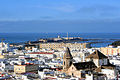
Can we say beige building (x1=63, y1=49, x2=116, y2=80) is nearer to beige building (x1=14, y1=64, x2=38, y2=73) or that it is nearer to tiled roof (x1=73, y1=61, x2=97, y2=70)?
tiled roof (x1=73, y1=61, x2=97, y2=70)

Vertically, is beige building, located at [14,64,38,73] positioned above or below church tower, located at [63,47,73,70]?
below

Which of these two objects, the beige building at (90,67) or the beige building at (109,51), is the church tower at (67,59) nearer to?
the beige building at (90,67)

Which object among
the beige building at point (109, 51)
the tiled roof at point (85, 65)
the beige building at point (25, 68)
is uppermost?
the beige building at point (109, 51)

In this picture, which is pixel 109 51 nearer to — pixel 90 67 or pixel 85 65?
pixel 90 67

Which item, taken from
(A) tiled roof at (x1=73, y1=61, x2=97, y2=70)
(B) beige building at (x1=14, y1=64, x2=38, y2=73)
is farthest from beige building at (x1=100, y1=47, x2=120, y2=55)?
(A) tiled roof at (x1=73, y1=61, x2=97, y2=70)

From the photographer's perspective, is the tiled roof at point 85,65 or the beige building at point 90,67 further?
the tiled roof at point 85,65

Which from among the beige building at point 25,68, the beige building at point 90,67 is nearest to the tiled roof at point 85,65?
the beige building at point 90,67

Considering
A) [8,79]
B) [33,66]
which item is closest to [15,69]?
[33,66]

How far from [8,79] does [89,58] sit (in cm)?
1096

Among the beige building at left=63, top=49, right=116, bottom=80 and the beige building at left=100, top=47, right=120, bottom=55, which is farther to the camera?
the beige building at left=100, top=47, right=120, bottom=55

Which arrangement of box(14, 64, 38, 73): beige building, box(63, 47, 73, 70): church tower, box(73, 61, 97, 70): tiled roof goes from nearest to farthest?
box(73, 61, 97, 70): tiled roof < box(63, 47, 73, 70): church tower < box(14, 64, 38, 73): beige building

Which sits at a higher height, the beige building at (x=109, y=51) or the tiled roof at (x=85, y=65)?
the beige building at (x=109, y=51)

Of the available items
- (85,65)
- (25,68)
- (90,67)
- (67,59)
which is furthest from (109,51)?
(85,65)

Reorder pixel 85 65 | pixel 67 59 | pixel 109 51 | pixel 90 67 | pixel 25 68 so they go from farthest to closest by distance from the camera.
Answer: pixel 109 51, pixel 25 68, pixel 67 59, pixel 90 67, pixel 85 65
